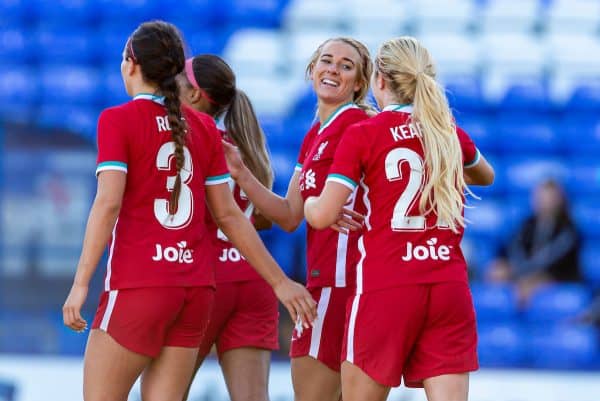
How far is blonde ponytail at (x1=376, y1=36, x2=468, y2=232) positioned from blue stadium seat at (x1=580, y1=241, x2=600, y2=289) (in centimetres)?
573

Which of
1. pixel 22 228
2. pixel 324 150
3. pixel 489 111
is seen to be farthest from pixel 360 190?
pixel 489 111

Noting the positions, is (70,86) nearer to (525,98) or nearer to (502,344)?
(525,98)

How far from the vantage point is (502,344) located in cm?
894

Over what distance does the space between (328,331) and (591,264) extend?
18.9 feet

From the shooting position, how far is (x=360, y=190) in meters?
4.71

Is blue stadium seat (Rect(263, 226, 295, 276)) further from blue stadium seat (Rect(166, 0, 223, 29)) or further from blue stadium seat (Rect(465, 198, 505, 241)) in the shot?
blue stadium seat (Rect(166, 0, 223, 29))

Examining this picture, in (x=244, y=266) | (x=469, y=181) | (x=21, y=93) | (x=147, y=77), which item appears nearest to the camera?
(x=147, y=77)

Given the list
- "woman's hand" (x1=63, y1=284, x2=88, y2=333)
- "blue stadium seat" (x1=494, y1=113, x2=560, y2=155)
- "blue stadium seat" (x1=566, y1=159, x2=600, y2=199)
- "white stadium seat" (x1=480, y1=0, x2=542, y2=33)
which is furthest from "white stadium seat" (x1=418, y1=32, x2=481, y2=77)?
"woman's hand" (x1=63, y1=284, x2=88, y2=333)

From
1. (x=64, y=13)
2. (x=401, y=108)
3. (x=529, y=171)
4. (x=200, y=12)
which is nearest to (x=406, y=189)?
(x=401, y=108)

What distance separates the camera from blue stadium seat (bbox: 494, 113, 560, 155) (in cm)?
1040

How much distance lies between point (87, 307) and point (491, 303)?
3134 millimetres

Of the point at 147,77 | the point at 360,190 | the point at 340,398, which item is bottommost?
the point at 340,398

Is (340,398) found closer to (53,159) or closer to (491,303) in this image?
(491,303)

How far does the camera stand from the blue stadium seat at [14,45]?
34.1ft
